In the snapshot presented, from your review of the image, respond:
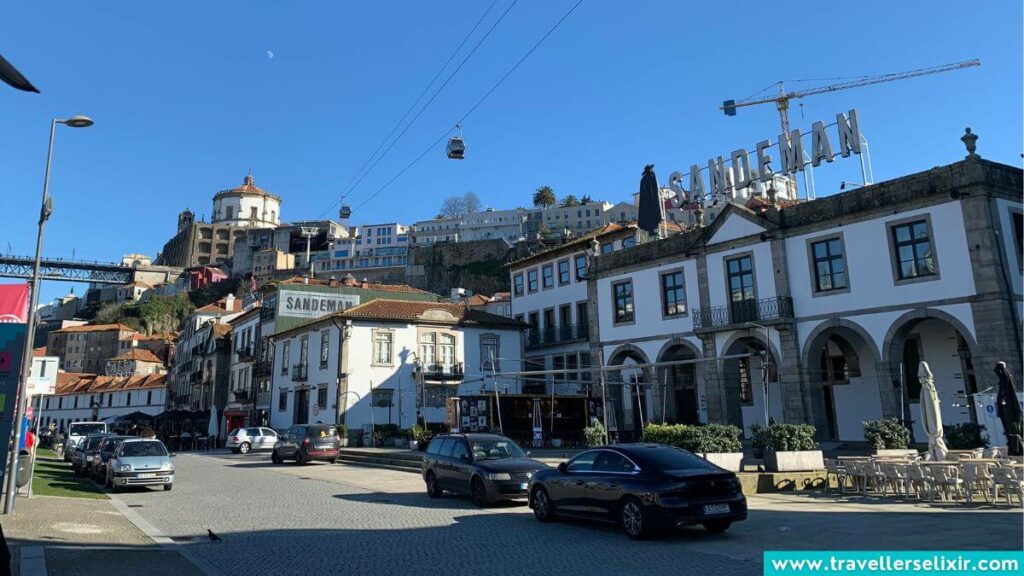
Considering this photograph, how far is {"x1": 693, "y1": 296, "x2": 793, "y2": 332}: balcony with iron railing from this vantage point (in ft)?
85.8

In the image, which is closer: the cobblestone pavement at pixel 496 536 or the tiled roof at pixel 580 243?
the cobblestone pavement at pixel 496 536

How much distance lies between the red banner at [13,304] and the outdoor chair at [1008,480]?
19068 millimetres

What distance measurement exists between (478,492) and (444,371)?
2681cm

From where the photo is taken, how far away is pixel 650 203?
34375 mm

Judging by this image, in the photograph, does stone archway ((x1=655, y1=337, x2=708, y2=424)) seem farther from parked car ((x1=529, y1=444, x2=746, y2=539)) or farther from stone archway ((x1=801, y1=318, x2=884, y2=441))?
parked car ((x1=529, y1=444, x2=746, y2=539))

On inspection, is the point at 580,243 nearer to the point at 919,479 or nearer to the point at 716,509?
the point at 919,479

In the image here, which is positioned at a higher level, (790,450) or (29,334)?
(29,334)

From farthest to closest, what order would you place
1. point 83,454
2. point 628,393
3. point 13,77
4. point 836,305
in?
point 628,393
point 836,305
point 83,454
point 13,77

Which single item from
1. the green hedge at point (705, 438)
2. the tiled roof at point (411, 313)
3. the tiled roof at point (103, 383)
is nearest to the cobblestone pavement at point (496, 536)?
the green hedge at point (705, 438)

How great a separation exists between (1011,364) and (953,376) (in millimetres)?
3405

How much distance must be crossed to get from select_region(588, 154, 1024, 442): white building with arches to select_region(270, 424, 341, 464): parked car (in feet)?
45.9

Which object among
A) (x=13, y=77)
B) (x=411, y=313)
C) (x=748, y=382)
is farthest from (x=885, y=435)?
(x=411, y=313)

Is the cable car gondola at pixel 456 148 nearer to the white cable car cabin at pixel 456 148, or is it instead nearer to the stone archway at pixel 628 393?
the white cable car cabin at pixel 456 148

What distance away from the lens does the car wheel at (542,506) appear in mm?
11664
